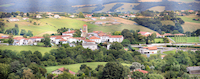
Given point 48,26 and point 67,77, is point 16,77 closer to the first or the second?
point 67,77

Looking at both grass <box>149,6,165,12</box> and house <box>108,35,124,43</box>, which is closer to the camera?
house <box>108,35,124,43</box>

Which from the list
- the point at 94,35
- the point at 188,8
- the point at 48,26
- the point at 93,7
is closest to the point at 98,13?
the point at 93,7

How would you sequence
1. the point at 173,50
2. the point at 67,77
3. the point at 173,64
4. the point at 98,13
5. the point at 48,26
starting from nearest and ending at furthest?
the point at 67,77
the point at 173,64
the point at 173,50
the point at 48,26
the point at 98,13

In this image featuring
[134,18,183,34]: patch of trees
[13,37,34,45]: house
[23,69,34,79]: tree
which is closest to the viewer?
[23,69,34,79]: tree

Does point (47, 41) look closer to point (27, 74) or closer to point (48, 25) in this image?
point (48, 25)

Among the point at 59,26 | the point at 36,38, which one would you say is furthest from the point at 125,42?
the point at 36,38

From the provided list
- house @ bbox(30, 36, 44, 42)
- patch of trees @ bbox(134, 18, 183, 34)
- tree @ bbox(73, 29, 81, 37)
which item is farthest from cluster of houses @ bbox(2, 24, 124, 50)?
patch of trees @ bbox(134, 18, 183, 34)

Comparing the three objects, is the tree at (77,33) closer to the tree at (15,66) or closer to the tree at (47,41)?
the tree at (47,41)

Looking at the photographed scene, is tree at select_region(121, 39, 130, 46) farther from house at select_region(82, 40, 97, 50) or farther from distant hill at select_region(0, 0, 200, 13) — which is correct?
distant hill at select_region(0, 0, 200, 13)

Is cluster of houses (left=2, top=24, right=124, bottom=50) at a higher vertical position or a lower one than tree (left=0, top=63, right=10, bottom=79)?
higher

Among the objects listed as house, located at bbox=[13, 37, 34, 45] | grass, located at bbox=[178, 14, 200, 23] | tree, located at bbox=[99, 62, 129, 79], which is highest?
grass, located at bbox=[178, 14, 200, 23]

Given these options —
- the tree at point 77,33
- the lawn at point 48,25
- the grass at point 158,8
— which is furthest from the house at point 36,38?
the grass at point 158,8
